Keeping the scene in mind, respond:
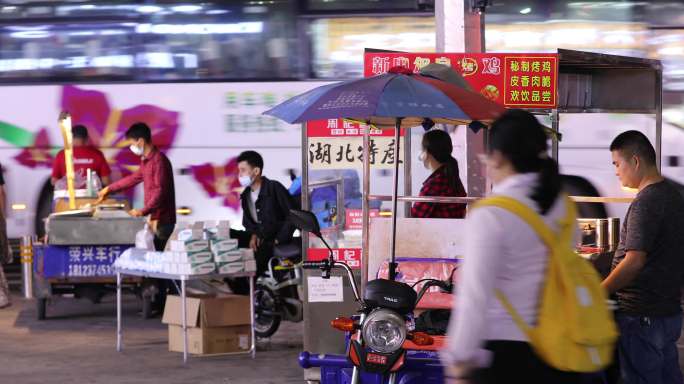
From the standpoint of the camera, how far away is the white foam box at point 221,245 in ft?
30.4

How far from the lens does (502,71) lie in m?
7.82

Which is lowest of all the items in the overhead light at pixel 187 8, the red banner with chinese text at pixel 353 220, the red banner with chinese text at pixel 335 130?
the red banner with chinese text at pixel 353 220

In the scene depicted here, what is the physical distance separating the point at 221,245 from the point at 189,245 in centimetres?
30

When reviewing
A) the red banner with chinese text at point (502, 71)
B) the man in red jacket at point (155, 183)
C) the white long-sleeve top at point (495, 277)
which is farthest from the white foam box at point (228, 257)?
the white long-sleeve top at point (495, 277)

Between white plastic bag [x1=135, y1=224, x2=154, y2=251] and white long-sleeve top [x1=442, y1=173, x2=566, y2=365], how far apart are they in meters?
6.74

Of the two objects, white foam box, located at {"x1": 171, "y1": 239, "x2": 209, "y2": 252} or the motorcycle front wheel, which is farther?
the motorcycle front wheel

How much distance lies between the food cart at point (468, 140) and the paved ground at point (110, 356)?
37.7 inches

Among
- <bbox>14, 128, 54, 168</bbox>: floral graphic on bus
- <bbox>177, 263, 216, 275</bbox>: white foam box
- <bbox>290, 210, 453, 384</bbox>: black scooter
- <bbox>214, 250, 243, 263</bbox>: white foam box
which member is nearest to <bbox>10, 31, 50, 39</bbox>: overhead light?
<bbox>14, 128, 54, 168</bbox>: floral graphic on bus

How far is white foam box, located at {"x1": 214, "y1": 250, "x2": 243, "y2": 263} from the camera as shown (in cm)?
926

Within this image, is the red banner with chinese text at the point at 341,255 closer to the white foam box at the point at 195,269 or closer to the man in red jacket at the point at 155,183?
the white foam box at the point at 195,269

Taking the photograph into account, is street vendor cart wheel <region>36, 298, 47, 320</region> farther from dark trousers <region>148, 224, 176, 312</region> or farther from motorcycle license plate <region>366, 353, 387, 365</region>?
motorcycle license plate <region>366, 353, 387, 365</region>

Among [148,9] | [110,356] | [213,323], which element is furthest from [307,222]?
[148,9]

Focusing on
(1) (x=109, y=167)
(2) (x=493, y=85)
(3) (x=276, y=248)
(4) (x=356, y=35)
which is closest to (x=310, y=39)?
(4) (x=356, y=35)

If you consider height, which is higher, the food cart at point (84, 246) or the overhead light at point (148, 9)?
the overhead light at point (148, 9)
